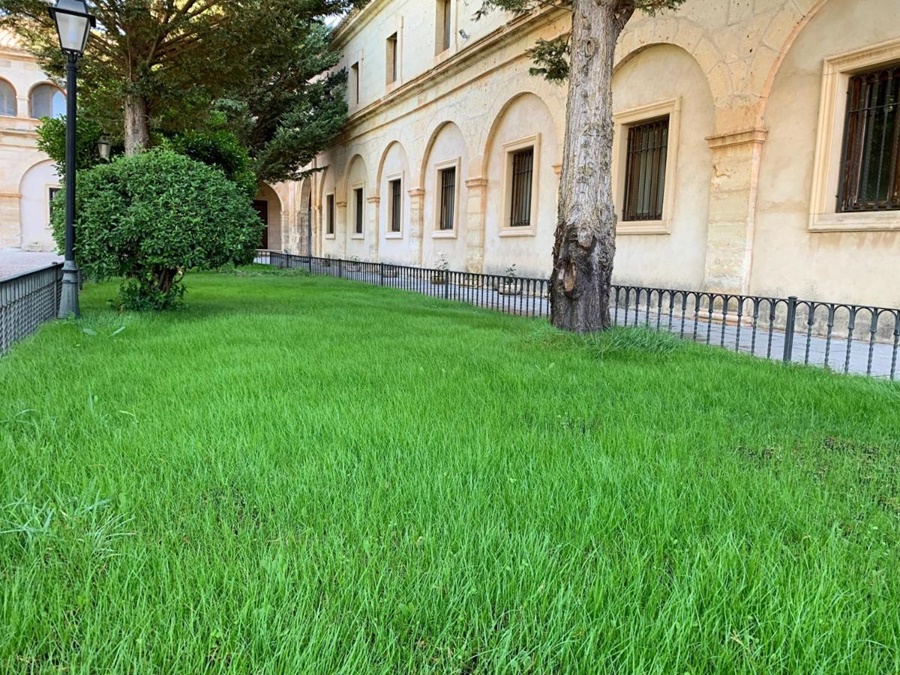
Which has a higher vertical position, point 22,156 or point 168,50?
point 22,156

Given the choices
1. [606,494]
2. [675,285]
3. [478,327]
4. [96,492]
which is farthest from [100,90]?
[606,494]

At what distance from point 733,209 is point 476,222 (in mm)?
8149

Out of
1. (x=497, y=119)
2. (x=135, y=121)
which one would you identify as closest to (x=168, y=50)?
(x=135, y=121)

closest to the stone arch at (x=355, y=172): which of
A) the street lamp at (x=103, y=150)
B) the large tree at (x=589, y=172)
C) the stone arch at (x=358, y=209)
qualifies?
the stone arch at (x=358, y=209)

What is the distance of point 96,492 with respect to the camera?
237 cm

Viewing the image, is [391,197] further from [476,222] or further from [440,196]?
[476,222]

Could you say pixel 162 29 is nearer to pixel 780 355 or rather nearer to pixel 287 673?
pixel 780 355

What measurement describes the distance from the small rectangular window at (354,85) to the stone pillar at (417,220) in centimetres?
795

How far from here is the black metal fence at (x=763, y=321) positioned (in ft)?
19.8

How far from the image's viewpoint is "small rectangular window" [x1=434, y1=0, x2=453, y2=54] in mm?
19562

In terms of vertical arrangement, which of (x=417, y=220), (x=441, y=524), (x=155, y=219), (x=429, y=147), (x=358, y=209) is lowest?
(x=441, y=524)

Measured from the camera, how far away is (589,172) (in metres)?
6.75

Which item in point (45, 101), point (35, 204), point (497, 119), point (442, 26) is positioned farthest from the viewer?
point (45, 101)

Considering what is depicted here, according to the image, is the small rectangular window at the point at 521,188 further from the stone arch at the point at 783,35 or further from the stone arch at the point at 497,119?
the stone arch at the point at 783,35
